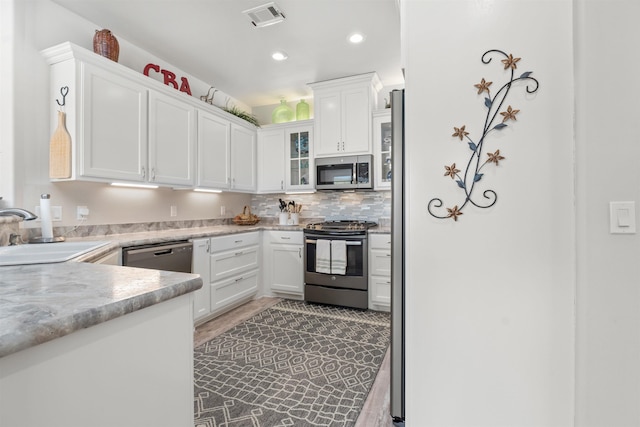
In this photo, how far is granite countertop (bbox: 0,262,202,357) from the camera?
54 centimetres

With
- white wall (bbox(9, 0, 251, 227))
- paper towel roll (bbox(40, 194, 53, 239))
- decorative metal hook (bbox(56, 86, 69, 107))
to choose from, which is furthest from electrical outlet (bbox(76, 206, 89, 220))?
decorative metal hook (bbox(56, 86, 69, 107))

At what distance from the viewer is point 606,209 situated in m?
1.14

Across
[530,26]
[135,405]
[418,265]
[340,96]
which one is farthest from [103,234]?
[530,26]

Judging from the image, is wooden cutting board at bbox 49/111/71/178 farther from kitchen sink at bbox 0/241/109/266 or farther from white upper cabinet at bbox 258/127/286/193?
white upper cabinet at bbox 258/127/286/193

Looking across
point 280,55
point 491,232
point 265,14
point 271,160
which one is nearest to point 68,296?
point 491,232

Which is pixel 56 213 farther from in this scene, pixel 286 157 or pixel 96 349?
pixel 286 157

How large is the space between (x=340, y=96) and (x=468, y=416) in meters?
3.36

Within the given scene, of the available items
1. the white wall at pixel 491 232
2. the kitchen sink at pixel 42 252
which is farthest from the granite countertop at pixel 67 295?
the white wall at pixel 491 232

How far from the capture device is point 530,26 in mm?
1215

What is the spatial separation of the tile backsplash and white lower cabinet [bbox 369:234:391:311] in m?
0.59

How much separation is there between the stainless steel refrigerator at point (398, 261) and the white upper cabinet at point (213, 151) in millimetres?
2378

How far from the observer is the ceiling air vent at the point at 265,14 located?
2350 mm

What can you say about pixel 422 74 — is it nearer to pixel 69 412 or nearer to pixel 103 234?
pixel 69 412

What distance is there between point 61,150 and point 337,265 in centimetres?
262
